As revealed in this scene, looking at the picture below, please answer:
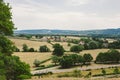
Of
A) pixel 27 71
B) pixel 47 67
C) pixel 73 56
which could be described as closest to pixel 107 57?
pixel 73 56

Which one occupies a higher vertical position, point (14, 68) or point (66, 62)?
point (14, 68)

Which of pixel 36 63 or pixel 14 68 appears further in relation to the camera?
pixel 36 63

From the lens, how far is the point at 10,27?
28828 mm

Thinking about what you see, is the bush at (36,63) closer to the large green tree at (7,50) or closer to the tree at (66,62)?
the tree at (66,62)

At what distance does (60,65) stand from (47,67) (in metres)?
Result: 6.79

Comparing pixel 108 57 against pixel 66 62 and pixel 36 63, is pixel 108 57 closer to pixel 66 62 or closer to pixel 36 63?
pixel 66 62

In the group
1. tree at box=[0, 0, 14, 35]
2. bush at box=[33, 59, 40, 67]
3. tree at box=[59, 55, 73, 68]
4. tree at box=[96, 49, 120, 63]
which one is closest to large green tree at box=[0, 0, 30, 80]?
tree at box=[0, 0, 14, 35]

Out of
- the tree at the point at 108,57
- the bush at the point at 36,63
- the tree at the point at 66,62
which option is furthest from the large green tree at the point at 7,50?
the tree at the point at 108,57

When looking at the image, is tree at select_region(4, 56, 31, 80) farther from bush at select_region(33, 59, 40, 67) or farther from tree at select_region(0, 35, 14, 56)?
bush at select_region(33, 59, 40, 67)

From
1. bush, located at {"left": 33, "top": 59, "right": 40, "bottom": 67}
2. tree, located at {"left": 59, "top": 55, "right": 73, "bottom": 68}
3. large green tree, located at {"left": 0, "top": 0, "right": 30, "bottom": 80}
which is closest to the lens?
large green tree, located at {"left": 0, "top": 0, "right": 30, "bottom": 80}

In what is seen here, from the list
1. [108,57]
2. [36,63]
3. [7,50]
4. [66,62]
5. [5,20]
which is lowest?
[36,63]

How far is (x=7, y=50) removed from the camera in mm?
28500

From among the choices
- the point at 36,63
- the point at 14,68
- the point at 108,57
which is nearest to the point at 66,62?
the point at 36,63

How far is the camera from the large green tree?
27.7 metres
